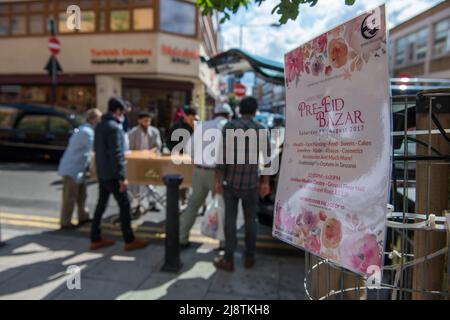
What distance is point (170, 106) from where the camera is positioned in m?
18.3

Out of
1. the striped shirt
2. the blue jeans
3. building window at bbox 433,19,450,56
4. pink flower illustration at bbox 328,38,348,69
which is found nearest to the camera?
pink flower illustration at bbox 328,38,348,69

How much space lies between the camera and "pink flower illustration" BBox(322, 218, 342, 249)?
1.56 meters

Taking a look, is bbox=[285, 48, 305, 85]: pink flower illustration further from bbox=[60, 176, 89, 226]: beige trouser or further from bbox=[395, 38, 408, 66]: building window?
bbox=[395, 38, 408, 66]: building window

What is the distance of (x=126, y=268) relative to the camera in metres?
3.83

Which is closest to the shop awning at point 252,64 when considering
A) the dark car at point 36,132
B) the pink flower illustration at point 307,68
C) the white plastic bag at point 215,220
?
the white plastic bag at point 215,220

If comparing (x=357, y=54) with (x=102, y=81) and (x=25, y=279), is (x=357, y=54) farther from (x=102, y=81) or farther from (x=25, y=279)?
(x=102, y=81)

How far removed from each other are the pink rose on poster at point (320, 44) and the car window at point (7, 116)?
11.3 m

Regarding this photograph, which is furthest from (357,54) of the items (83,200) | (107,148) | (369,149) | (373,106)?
(83,200)

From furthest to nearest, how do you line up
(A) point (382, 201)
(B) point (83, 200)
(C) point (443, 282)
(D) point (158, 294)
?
1. (B) point (83, 200)
2. (D) point (158, 294)
3. (C) point (443, 282)
4. (A) point (382, 201)

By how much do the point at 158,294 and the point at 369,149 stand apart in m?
2.51

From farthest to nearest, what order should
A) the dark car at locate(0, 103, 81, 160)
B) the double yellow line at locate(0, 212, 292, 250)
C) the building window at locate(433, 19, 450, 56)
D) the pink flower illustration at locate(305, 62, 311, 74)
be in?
the building window at locate(433, 19, 450, 56)
the dark car at locate(0, 103, 81, 160)
the double yellow line at locate(0, 212, 292, 250)
the pink flower illustration at locate(305, 62, 311, 74)

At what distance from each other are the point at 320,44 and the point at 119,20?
56.7ft

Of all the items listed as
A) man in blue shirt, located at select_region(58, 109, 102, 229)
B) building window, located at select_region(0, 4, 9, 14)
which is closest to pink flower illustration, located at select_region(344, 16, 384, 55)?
man in blue shirt, located at select_region(58, 109, 102, 229)

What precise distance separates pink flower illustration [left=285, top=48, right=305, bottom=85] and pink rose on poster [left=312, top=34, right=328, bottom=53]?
0.12 meters
